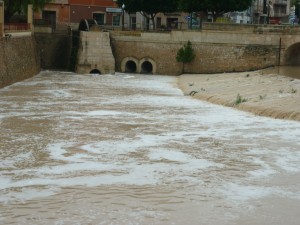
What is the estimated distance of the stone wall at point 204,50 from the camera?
34.8m

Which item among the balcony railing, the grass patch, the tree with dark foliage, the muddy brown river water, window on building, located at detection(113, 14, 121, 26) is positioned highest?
the tree with dark foliage

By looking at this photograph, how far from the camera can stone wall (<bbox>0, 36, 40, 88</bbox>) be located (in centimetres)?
2751

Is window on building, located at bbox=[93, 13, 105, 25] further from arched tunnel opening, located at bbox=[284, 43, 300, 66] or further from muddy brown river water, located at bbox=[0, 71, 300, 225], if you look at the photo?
muddy brown river water, located at bbox=[0, 71, 300, 225]

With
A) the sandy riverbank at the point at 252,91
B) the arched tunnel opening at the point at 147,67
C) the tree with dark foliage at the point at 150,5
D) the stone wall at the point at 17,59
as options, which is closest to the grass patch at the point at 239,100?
the sandy riverbank at the point at 252,91

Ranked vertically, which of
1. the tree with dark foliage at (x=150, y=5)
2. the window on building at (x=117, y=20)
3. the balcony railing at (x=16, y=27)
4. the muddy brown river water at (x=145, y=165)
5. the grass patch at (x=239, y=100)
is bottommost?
the muddy brown river water at (x=145, y=165)

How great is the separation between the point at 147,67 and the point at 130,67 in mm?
1252

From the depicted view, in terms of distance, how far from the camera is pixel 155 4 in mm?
42594

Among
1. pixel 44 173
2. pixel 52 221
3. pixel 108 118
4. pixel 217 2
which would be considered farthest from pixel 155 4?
pixel 52 221

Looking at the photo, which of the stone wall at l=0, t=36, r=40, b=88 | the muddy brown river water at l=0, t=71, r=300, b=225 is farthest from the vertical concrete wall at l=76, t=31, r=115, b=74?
the muddy brown river water at l=0, t=71, r=300, b=225

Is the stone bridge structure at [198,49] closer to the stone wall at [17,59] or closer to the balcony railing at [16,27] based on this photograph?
the stone wall at [17,59]

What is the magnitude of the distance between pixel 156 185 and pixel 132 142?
415cm

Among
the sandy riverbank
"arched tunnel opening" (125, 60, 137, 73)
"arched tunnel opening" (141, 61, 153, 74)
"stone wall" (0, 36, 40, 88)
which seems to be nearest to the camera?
the sandy riverbank

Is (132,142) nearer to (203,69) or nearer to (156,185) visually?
(156,185)

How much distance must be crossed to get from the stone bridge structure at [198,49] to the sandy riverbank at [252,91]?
2.05 meters
